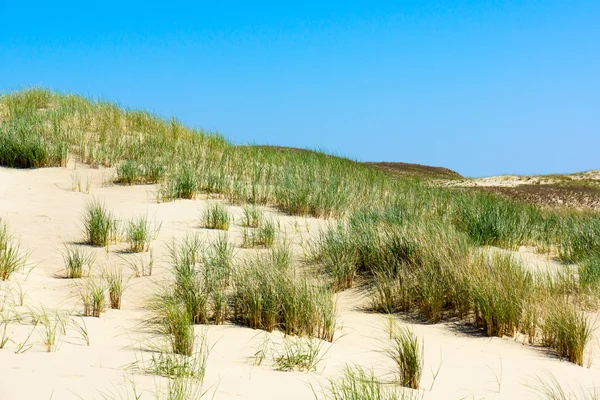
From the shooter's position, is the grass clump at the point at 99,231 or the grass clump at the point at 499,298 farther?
the grass clump at the point at 99,231

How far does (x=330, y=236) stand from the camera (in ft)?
24.9

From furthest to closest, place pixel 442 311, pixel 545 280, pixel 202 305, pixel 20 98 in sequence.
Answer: pixel 20 98
pixel 545 280
pixel 442 311
pixel 202 305

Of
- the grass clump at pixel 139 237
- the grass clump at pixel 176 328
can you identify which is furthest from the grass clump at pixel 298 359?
the grass clump at pixel 139 237

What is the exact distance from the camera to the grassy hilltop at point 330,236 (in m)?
5.29

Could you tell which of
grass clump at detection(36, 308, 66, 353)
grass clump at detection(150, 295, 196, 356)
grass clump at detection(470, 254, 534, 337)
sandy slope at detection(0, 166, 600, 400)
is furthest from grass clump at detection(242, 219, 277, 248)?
grass clump at detection(36, 308, 66, 353)

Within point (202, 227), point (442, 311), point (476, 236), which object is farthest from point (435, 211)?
point (442, 311)

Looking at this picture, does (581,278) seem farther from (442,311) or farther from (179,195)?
(179,195)

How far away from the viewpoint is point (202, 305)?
5.32 m

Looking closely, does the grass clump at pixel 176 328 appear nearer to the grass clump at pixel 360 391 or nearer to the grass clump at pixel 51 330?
the grass clump at pixel 51 330

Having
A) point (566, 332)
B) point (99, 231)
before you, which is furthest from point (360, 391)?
point (99, 231)

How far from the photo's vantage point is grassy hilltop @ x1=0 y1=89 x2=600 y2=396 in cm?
529

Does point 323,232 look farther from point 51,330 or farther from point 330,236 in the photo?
point 51,330

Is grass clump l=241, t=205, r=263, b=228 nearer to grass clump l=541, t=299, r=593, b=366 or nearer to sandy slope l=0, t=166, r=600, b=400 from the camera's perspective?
sandy slope l=0, t=166, r=600, b=400

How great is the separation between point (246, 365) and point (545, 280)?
368 cm
